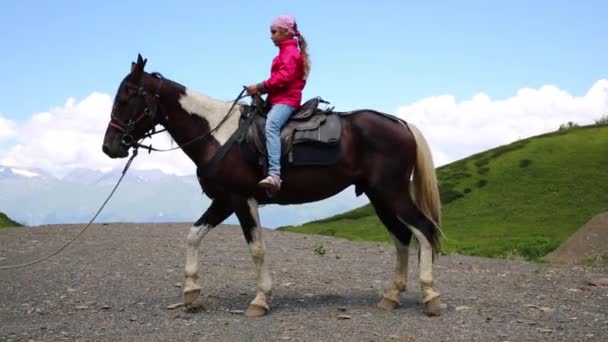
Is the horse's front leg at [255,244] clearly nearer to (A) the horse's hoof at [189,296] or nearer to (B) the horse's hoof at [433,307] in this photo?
(A) the horse's hoof at [189,296]

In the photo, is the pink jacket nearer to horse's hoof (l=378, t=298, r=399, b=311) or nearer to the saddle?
the saddle

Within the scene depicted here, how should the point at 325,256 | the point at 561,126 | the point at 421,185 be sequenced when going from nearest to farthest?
1. the point at 421,185
2. the point at 325,256
3. the point at 561,126

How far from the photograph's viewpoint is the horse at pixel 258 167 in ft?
31.1

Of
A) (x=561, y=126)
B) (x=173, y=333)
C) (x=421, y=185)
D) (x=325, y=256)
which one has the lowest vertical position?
(x=173, y=333)

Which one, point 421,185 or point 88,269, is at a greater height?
point 421,185

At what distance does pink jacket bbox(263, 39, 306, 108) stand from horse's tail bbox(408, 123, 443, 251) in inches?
72.0

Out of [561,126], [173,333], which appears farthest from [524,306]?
[561,126]

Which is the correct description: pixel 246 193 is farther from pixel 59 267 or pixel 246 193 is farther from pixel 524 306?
pixel 59 267

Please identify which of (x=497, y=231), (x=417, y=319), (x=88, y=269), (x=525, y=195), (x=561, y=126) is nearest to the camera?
(x=417, y=319)

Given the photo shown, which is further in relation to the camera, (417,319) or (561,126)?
(561,126)

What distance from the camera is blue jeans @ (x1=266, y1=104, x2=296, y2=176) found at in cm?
919

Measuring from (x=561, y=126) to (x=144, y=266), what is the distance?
84.3ft

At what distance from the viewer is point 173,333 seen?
8391mm

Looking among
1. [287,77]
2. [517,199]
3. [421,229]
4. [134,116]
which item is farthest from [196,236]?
[517,199]
